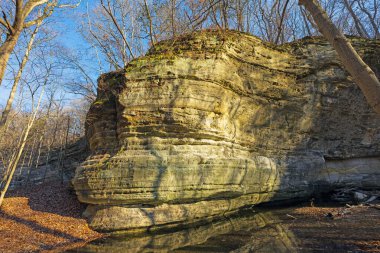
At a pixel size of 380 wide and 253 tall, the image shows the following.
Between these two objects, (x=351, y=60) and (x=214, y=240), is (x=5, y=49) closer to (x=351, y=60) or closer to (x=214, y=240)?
(x=351, y=60)

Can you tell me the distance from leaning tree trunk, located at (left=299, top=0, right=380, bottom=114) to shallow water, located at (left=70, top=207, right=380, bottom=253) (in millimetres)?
3635

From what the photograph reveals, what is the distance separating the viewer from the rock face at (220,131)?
1006cm

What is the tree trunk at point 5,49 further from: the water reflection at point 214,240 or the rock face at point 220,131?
the rock face at point 220,131

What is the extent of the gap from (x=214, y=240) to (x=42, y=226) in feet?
20.4

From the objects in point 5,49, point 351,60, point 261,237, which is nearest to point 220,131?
point 261,237

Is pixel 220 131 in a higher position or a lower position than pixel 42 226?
higher

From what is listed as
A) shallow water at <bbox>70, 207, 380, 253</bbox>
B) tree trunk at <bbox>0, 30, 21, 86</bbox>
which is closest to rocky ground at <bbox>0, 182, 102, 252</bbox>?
shallow water at <bbox>70, 207, 380, 253</bbox>

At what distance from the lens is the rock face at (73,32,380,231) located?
10062mm

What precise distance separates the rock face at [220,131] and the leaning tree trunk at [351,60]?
6583mm

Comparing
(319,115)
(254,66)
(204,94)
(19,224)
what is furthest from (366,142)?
(19,224)

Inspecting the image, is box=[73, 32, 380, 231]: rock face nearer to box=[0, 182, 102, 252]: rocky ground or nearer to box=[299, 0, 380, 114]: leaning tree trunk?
box=[0, 182, 102, 252]: rocky ground

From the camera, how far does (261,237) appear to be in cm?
805

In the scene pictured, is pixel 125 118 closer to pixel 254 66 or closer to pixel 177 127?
pixel 177 127

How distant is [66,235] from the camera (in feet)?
29.4
